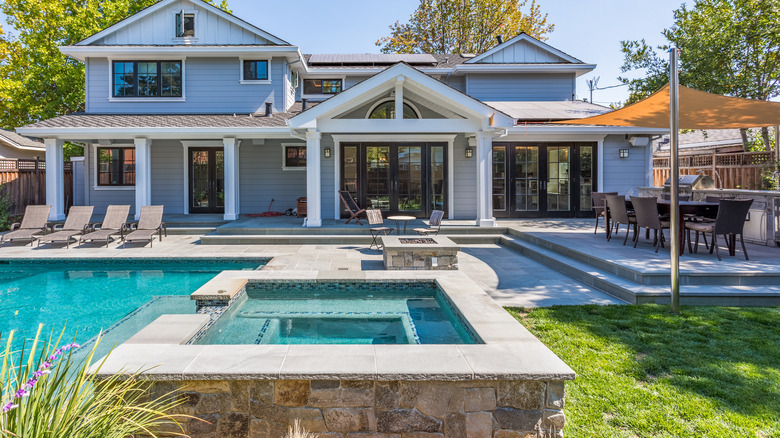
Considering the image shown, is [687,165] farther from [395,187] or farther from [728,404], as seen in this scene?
[728,404]

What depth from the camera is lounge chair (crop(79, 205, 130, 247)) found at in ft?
32.0

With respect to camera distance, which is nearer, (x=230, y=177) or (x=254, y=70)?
(x=230, y=177)

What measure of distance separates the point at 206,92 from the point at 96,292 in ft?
30.1

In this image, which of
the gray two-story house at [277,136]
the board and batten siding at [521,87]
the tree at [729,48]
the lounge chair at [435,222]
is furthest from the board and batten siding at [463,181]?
the tree at [729,48]

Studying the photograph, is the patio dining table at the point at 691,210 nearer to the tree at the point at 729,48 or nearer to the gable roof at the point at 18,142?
the tree at the point at 729,48

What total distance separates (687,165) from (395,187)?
1515 centimetres

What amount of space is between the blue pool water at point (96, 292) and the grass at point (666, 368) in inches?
164

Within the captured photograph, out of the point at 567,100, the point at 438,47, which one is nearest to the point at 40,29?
the point at 438,47

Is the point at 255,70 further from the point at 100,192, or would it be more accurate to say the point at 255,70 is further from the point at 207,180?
the point at 100,192

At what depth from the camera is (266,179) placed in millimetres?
14086

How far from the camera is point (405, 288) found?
18.7ft

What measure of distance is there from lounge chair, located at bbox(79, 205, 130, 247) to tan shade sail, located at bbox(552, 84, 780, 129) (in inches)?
402

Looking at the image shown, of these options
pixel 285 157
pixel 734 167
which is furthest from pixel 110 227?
pixel 734 167

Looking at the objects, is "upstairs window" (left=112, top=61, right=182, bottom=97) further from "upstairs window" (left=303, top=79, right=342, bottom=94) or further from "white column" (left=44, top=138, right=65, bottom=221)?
"upstairs window" (left=303, top=79, right=342, bottom=94)
